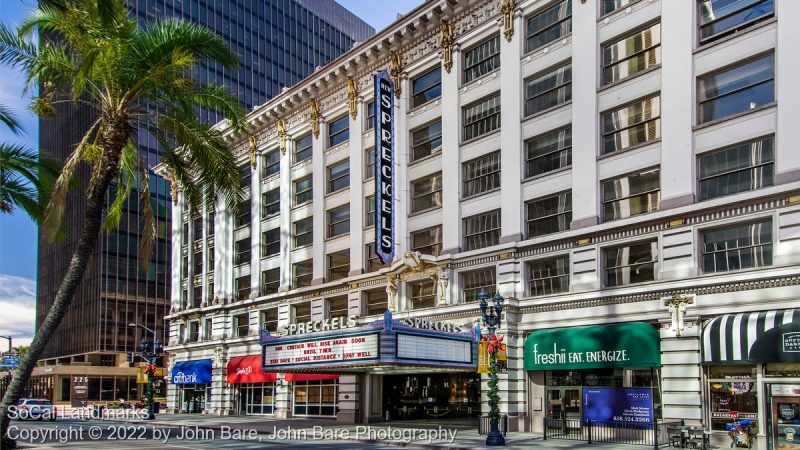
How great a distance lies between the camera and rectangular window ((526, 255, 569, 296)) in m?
34.9

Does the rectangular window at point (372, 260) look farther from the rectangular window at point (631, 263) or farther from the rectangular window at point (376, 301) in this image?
the rectangular window at point (631, 263)

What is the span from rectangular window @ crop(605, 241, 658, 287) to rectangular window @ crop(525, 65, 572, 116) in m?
7.63

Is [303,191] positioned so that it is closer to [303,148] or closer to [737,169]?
[303,148]

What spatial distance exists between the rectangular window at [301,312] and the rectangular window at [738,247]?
27.8 meters

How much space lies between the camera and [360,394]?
148 feet

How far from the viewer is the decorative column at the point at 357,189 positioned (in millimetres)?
45875

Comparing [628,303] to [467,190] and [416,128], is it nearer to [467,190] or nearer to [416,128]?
[467,190]

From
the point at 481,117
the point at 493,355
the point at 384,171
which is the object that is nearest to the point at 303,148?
the point at 384,171

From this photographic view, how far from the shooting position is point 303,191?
52.6 meters

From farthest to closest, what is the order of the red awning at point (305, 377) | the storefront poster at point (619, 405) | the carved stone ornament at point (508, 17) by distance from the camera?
the red awning at point (305, 377), the carved stone ornament at point (508, 17), the storefront poster at point (619, 405)

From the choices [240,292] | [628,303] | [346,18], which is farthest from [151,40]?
[346,18]

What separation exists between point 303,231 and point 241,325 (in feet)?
34.6

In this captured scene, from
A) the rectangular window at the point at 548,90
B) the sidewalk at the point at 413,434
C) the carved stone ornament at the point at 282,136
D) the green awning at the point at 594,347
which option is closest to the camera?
the sidewalk at the point at 413,434

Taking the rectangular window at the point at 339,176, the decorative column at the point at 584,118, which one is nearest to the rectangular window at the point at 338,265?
the rectangular window at the point at 339,176
